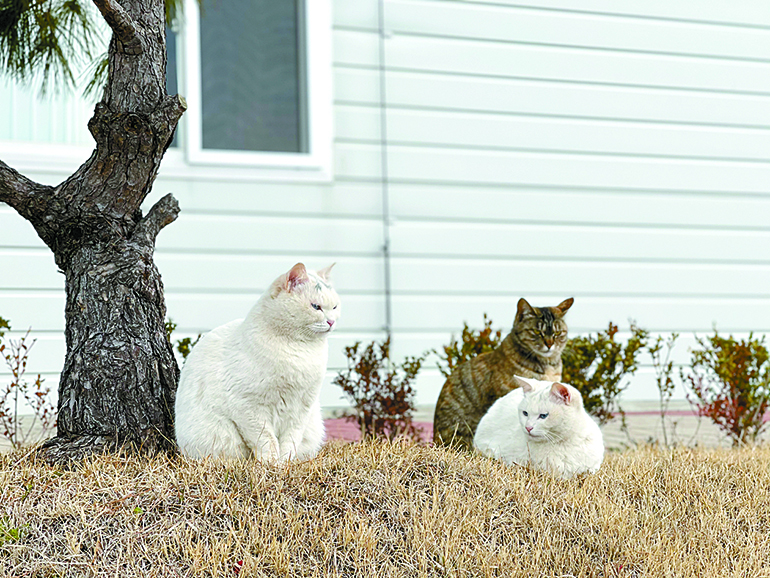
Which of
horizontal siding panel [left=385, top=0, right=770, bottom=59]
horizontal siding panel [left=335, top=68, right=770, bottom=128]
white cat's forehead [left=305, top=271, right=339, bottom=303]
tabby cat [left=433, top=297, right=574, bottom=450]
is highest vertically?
horizontal siding panel [left=385, top=0, right=770, bottom=59]

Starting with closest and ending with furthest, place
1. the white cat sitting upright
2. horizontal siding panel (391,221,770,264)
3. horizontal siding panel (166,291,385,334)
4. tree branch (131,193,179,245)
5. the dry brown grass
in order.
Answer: the dry brown grass
the white cat sitting upright
tree branch (131,193,179,245)
horizontal siding panel (166,291,385,334)
horizontal siding panel (391,221,770,264)

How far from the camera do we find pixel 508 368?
397 centimetres

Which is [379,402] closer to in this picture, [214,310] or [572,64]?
[214,310]

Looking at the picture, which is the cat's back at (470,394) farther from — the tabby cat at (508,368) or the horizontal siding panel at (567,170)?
the horizontal siding panel at (567,170)

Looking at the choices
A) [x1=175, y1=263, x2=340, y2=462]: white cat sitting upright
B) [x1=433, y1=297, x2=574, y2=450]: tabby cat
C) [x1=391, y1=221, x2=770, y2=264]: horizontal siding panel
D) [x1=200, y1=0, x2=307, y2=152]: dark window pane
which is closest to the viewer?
[x1=175, y1=263, x2=340, y2=462]: white cat sitting upright

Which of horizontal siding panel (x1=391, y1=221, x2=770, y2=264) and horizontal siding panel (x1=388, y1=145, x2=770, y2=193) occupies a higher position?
horizontal siding panel (x1=388, y1=145, x2=770, y2=193)

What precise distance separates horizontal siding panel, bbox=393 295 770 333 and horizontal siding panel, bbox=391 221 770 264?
291 millimetres

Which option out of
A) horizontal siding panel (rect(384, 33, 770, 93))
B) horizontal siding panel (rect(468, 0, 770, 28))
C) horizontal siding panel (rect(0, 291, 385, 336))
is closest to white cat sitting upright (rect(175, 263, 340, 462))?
horizontal siding panel (rect(0, 291, 385, 336))

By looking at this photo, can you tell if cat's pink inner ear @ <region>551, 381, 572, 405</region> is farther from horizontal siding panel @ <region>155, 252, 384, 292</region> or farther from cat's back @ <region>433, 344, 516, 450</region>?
horizontal siding panel @ <region>155, 252, 384, 292</region>

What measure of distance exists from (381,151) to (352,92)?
508mm

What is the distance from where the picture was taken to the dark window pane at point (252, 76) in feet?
20.1

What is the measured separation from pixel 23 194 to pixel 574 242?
4.48m

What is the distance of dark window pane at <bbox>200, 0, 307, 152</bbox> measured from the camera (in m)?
6.14

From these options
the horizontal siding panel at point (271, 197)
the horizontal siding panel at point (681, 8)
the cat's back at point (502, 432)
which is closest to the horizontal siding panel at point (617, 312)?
the horizontal siding panel at point (271, 197)
